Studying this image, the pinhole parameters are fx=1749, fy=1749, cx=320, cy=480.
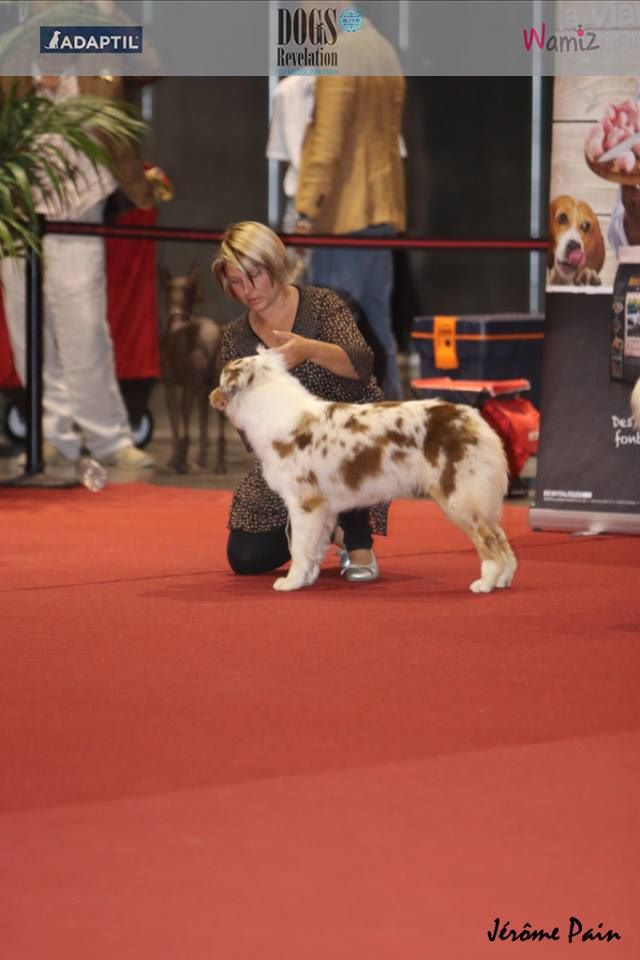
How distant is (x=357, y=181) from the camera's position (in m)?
8.87

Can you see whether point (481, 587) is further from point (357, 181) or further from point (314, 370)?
point (357, 181)

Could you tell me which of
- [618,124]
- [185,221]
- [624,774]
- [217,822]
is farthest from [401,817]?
[185,221]

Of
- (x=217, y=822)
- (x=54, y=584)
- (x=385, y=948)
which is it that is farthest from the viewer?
(x=54, y=584)

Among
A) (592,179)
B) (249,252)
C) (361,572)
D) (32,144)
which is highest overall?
(32,144)

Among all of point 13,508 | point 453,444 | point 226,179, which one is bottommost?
point 13,508

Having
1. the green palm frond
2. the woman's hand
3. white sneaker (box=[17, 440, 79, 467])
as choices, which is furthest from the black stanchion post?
the woman's hand

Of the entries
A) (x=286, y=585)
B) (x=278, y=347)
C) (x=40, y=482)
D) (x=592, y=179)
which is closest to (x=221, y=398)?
(x=278, y=347)

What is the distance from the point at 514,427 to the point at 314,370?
7.01ft

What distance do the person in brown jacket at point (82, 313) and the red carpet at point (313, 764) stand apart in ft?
11.2

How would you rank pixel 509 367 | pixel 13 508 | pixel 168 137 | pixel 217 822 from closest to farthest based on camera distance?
pixel 217 822 → pixel 13 508 → pixel 509 367 → pixel 168 137

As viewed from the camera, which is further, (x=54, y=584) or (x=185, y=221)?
(x=185, y=221)

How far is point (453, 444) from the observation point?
5.02 metres

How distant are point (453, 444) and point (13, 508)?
2.70 meters

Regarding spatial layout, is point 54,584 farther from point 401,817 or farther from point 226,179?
point 226,179
